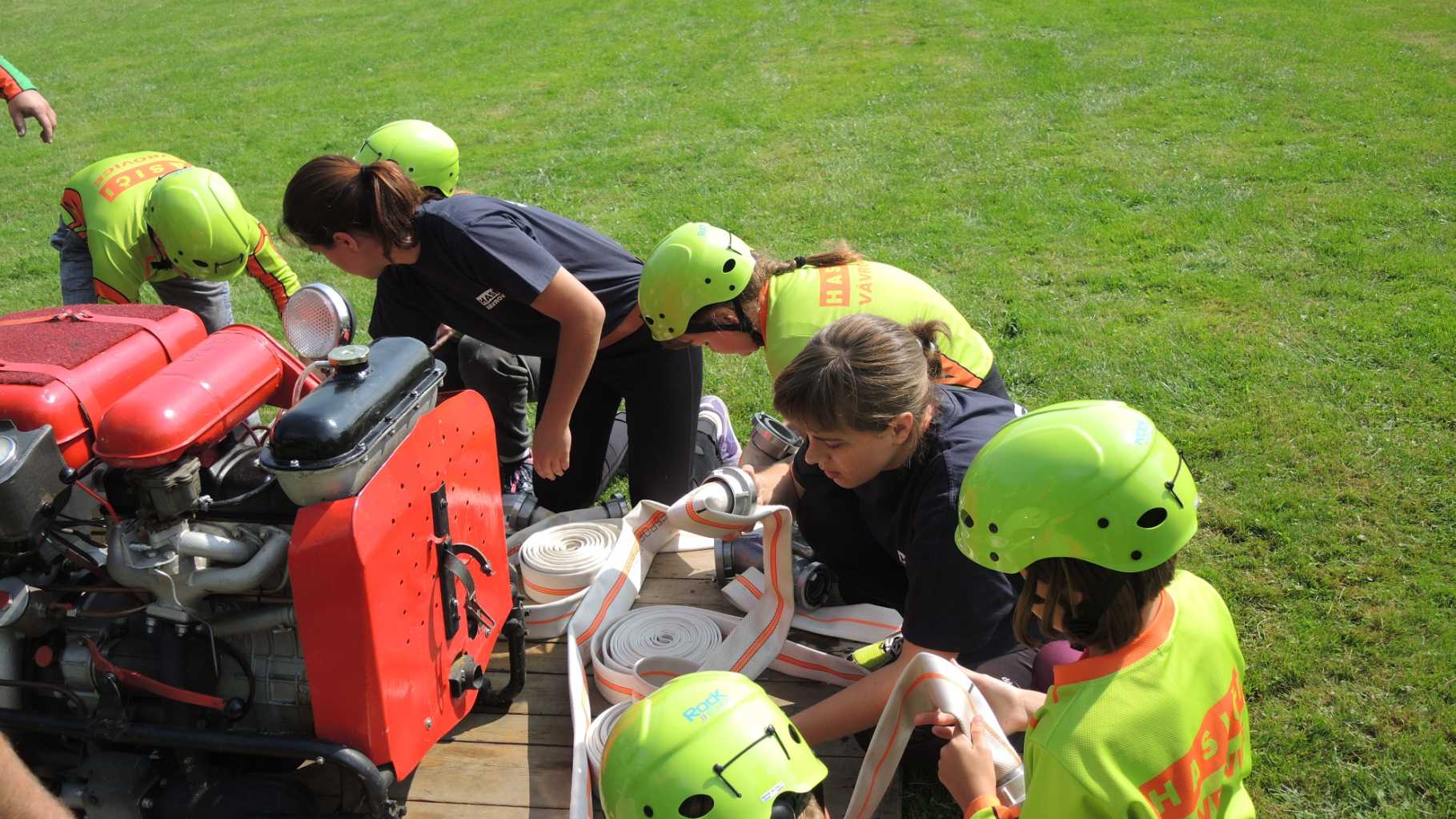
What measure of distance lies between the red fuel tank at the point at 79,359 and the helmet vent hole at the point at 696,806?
1768 mm

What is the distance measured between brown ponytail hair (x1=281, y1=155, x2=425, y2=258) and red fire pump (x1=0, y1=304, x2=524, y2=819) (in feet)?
1.54

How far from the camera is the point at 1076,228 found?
782 cm

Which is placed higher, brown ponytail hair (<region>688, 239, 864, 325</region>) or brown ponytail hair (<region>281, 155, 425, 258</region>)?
brown ponytail hair (<region>281, 155, 425, 258</region>)

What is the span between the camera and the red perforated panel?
241 cm

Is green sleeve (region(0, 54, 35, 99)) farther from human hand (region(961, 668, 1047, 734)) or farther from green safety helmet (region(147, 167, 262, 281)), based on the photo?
human hand (region(961, 668, 1047, 734))

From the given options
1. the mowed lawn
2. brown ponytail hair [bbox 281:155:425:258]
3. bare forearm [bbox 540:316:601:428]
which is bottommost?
the mowed lawn

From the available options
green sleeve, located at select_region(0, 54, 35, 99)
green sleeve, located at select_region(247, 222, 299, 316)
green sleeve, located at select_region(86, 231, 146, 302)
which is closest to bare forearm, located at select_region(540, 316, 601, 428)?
green sleeve, located at select_region(247, 222, 299, 316)

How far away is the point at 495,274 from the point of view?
11.4 ft

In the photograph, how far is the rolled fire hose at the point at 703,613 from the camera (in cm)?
330

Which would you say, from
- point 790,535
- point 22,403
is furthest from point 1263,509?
point 22,403

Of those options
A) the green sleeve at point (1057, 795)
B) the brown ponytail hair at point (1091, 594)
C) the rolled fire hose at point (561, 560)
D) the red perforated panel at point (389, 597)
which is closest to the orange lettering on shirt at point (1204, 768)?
the green sleeve at point (1057, 795)

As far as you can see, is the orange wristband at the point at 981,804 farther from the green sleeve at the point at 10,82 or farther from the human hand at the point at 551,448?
the green sleeve at the point at 10,82

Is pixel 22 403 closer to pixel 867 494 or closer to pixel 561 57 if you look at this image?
pixel 867 494

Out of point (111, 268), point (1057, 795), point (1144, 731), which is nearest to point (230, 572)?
point (1057, 795)
